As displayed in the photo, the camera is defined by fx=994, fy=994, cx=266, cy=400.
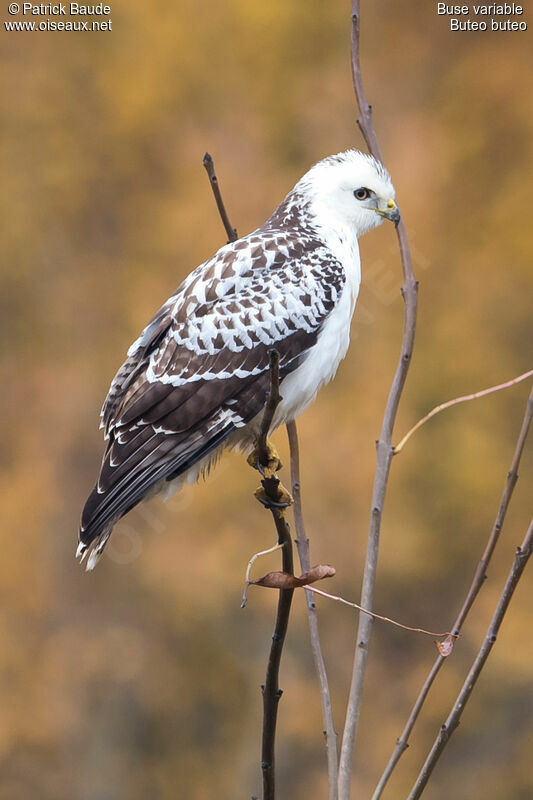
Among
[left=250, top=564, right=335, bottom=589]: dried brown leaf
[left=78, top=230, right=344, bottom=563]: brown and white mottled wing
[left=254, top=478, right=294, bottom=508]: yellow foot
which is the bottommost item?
[left=250, top=564, right=335, bottom=589]: dried brown leaf

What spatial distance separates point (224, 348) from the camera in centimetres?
198

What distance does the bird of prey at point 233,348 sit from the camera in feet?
6.19

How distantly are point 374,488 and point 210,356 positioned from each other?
2.51 ft

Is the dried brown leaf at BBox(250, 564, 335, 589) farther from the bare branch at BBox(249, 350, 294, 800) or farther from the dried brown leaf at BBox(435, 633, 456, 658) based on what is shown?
the dried brown leaf at BBox(435, 633, 456, 658)

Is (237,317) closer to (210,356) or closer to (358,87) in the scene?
(210,356)

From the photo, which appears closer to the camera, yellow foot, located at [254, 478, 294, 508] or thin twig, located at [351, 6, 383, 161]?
thin twig, located at [351, 6, 383, 161]

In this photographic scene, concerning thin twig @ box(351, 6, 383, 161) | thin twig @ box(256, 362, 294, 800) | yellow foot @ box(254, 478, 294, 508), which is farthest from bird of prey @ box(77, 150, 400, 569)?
thin twig @ box(256, 362, 294, 800)

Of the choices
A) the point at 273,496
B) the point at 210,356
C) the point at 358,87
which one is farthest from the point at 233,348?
the point at 358,87

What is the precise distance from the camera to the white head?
2.14 m

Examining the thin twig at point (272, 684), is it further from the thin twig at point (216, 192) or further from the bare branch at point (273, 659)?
the thin twig at point (216, 192)

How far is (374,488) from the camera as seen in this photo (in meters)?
1.29

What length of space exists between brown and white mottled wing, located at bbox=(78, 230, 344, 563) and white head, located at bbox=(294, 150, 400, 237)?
0.43 feet

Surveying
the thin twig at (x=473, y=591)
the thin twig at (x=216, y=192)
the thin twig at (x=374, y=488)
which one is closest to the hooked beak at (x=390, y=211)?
the thin twig at (x=216, y=192)

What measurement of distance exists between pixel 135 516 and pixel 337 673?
54.2 inches
